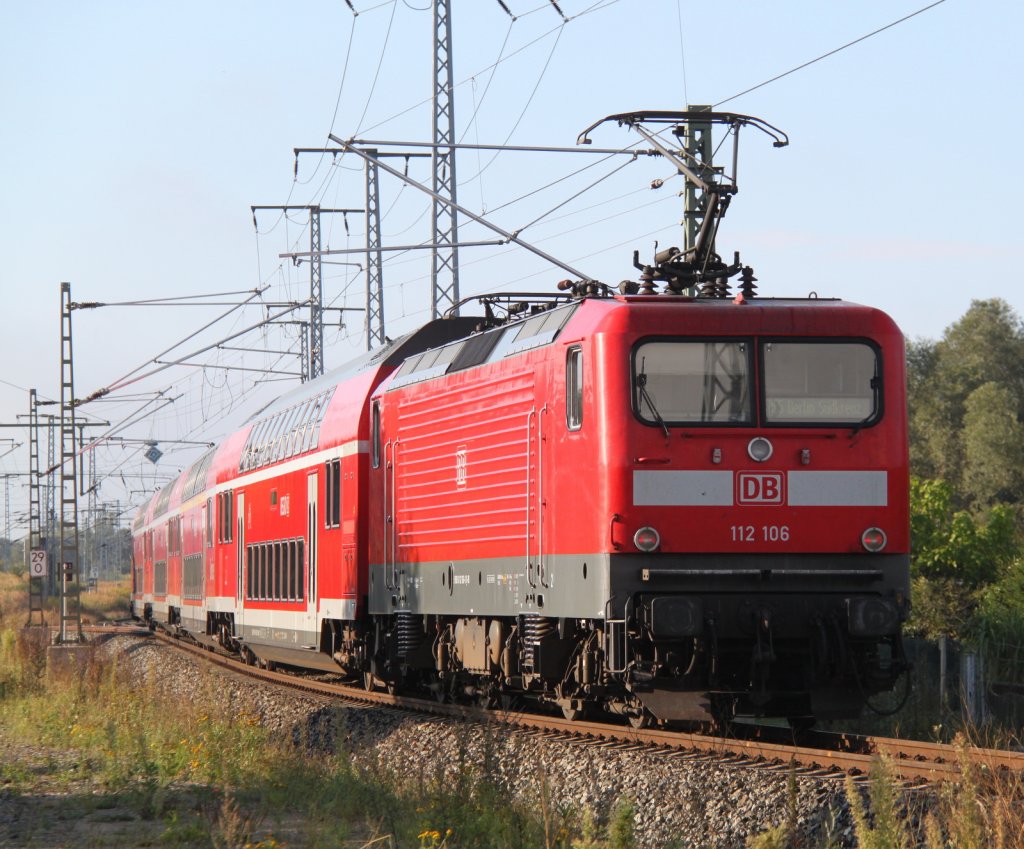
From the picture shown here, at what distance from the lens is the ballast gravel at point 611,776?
372 inches

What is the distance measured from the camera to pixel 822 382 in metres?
12.5

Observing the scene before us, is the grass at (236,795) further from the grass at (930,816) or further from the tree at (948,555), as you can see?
the tree at (948,555)

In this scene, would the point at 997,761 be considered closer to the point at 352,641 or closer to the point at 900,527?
the point at 900,527

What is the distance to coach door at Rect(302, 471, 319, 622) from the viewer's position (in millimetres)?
20891

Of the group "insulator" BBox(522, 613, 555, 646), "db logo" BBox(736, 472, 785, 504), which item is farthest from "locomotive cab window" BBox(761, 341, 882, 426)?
"insulator" BBox(522, 613, 555, 646)

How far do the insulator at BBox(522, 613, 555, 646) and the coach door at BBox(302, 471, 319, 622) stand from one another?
755 cm

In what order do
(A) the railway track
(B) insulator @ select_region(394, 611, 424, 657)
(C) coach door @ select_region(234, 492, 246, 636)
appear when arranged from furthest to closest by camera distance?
(C) coach door @ select_region(234, 492, 246, 636)
(B) insulator @ select_region(394, 611, 424, 657)
(A) the railway track

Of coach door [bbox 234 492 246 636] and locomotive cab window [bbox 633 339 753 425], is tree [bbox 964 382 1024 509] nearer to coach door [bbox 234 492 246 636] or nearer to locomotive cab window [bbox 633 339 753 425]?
coach door [bbox 234 492 246 636]

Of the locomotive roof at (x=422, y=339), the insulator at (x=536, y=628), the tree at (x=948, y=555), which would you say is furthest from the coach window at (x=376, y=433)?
the tree at (x=948, y=555)

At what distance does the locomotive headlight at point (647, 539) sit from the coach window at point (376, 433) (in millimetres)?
6495

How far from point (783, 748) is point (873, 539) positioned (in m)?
1.98

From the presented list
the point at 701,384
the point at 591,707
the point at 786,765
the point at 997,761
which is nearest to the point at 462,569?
the point at 591,707

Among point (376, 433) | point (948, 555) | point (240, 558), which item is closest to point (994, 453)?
point (948, 555)

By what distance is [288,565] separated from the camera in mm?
22438
